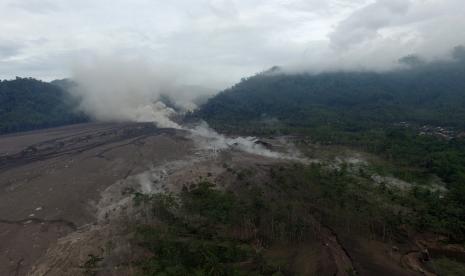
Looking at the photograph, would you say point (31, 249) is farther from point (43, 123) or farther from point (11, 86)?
point (11, 86)

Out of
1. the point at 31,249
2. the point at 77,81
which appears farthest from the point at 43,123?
the point at 31,249

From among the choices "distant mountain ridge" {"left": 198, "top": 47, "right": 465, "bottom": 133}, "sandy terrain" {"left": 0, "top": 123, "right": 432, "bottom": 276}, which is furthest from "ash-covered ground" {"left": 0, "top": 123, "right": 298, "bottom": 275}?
"distant mountain ridge" {"left": 198, "top": 47, "right": 465, "bottom": 133}

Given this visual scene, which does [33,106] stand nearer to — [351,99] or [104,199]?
[104,199]

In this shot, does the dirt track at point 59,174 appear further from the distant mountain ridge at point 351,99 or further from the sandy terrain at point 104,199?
the distant mountain ridge at point 351,99

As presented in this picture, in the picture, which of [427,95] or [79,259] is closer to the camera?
[79,259]

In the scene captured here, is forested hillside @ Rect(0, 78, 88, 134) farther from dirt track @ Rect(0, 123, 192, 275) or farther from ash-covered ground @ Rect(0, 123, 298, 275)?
ash-covered ground @ Rect(0, 123, 298, 275)

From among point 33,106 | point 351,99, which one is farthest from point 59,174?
point 351,99

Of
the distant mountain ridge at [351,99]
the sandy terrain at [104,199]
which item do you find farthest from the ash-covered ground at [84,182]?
the distant mountain ridge at [351,99]
